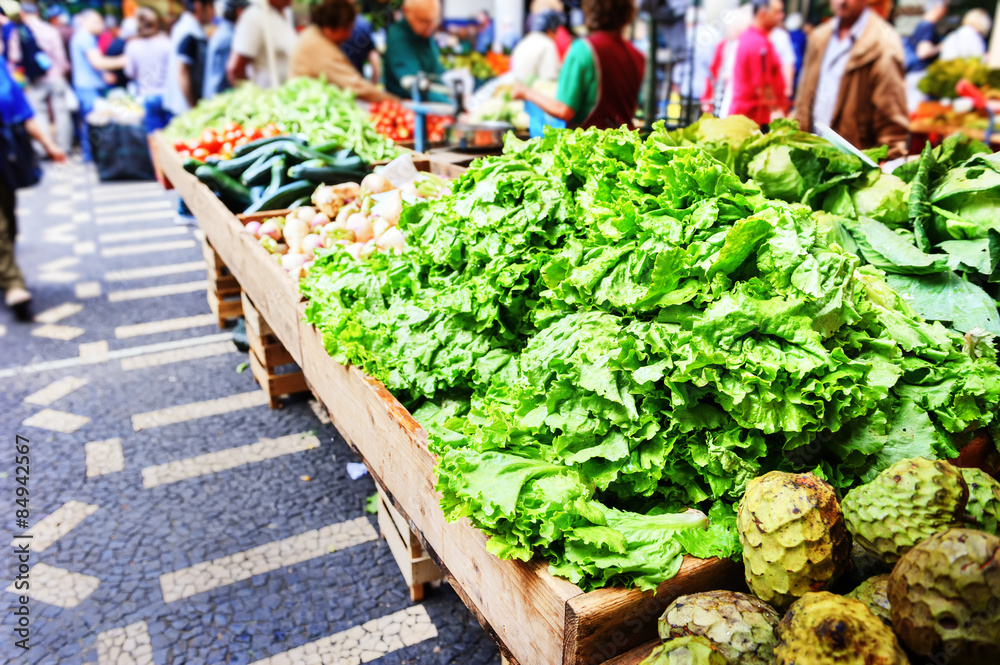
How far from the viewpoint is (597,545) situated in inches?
55.6

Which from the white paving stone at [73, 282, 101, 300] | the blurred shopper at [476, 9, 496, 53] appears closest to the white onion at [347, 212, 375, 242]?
the white paving stone at [73, 282, 101, 300]

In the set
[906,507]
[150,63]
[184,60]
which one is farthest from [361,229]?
[150,63]

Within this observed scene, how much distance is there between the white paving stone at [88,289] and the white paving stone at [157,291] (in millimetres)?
142

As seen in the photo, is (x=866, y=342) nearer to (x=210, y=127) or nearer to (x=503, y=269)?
(x=503, y=269)

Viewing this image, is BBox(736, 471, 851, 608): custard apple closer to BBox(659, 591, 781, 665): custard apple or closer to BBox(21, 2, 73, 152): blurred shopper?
BBox(659, 591, 781, 665): custard apple

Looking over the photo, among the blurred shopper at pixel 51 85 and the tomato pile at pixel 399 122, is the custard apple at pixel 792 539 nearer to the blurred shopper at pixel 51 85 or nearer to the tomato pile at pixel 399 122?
the tomato pile at pixel 399 122

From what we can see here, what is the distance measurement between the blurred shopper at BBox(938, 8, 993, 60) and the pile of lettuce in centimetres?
912

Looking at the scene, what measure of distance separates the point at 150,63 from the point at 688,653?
476 inches

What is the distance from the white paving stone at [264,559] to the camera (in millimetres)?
2709

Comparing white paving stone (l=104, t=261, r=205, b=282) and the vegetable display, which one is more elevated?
the vegetable display

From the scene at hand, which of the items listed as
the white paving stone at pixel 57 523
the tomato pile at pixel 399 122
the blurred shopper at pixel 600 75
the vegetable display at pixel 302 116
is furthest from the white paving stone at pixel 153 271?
the blurred shopper at pixel 600 75

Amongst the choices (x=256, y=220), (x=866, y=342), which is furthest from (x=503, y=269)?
(x=256, y=220)

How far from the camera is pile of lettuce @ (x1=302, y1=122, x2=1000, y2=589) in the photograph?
4.89 feet

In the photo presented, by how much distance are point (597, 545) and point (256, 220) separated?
3293mm
